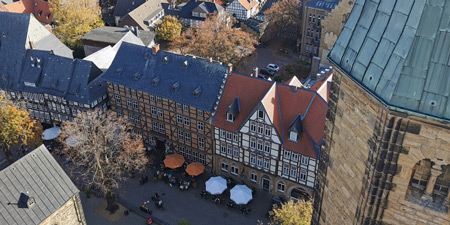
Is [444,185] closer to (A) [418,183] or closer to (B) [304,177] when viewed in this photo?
(A) [418,183]

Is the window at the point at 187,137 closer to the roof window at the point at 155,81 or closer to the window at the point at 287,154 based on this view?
the roof window at the point at 155,81

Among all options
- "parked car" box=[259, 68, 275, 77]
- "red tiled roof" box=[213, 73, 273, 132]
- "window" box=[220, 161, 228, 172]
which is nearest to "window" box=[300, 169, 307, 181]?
"red tiled roof" box=[213, 73, 273, 132]

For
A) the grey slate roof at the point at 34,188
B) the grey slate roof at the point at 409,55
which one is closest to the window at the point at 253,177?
the grey slate roof at the point at 34,188

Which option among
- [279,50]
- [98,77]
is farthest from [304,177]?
[279,50]

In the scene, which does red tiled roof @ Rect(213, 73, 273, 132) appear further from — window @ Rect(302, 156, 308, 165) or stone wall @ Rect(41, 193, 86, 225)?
stone wall @ Rect(41, 193, 86, 225)

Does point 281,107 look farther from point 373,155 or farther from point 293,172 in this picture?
point 373,155
